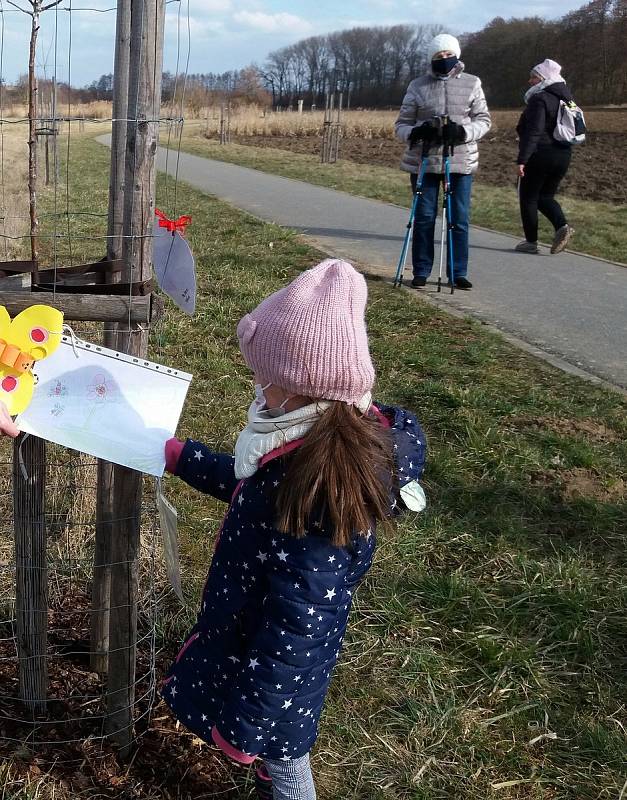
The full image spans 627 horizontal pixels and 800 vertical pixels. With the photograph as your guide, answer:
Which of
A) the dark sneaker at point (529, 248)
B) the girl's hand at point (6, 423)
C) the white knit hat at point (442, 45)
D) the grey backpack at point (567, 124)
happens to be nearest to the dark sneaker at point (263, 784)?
the girl's hand at point (6, 423)

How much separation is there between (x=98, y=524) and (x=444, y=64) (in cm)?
539

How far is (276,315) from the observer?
1581mm

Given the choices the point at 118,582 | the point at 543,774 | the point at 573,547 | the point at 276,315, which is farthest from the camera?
the point at 573,547

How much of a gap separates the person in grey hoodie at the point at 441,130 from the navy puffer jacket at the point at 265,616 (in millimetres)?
5027

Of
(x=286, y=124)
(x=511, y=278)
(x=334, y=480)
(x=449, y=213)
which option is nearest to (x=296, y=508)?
(x=334, y=480)

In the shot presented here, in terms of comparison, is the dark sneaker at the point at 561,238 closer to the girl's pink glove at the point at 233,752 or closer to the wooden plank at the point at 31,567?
the wooden plank at the point at 31,567

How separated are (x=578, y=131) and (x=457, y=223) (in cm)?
253

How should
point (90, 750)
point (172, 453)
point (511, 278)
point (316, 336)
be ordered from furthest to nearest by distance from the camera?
point (511, 278) → point (90, 750) → point (172, 453) → point (316, 336)

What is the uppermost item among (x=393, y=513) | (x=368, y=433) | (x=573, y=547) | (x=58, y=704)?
(x=368, y=433)

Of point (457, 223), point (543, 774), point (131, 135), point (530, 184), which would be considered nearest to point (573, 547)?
point (543, 774)

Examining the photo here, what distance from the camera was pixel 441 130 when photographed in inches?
251

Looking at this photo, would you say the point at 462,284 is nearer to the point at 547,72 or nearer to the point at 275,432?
the point at 547,72

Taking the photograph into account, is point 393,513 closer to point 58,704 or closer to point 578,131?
point 58,704

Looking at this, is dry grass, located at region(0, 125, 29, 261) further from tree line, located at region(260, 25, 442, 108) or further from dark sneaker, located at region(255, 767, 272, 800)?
tree line, located at region(260, 25, 442, 108)
